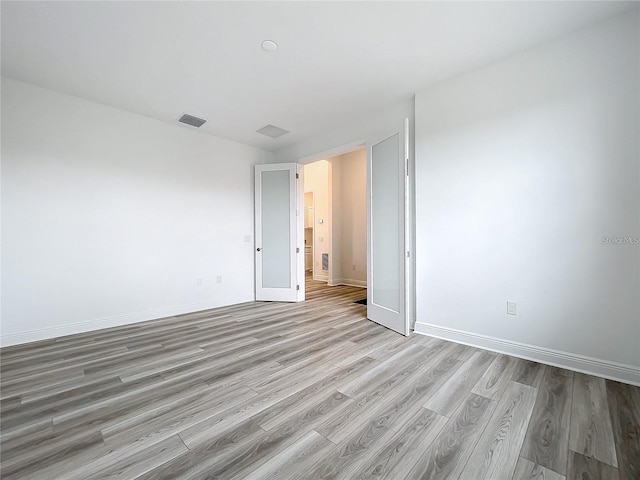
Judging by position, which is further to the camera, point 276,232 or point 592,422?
point 276,232

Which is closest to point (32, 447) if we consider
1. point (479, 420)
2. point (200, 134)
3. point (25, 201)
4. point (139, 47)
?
point (479, 420)

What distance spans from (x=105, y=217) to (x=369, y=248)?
11.2 feet

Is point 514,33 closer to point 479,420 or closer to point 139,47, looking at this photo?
point 479,420

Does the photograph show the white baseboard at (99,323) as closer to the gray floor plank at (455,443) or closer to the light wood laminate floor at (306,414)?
the light wood laminate floor at (306,414)

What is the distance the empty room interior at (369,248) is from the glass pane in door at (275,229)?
3.10ft

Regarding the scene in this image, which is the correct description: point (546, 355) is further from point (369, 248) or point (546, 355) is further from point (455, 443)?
point (369, 248)

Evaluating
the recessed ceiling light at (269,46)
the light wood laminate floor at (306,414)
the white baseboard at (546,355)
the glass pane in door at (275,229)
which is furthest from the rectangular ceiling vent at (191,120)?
the white baseboard at (546,355)

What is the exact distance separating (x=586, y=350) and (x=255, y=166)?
191 inches

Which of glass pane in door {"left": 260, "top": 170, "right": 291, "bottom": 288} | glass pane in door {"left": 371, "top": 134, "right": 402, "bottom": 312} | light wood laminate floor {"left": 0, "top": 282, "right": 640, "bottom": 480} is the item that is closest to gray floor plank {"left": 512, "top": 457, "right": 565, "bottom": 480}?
light wood laminate floor {"left": 0, "top": 282, "right": 640, "bottom": 480}

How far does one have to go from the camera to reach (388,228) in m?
3.40

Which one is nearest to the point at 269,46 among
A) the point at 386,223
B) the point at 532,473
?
the point at 386,223

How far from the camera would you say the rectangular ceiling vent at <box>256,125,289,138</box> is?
418 centimetres

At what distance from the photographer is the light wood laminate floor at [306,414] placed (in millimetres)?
1307

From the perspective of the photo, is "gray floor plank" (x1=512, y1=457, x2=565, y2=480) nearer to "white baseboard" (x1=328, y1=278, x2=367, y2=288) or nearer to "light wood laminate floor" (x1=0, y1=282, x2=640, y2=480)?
"light wood laminate floor" (x1=0, y1=282, x2=640, y2=480)
